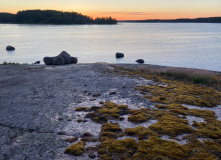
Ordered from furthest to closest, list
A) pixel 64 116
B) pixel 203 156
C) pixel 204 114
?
pixel 204 114 < pixel 64 116 < pixel 203 156

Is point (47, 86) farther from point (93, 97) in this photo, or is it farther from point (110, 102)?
point (110, 102)

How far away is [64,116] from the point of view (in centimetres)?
1147

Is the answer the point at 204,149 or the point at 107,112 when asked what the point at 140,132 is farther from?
the point at 107,112

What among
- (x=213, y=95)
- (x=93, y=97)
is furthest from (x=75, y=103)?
(x=213, y=95)

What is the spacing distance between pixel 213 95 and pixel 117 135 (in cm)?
988

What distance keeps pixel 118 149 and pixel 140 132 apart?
1714 mm

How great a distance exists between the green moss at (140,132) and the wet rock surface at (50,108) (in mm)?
1404

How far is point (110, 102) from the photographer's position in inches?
535

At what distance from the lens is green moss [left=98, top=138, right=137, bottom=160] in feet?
25.2

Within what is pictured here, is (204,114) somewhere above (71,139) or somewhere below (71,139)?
below

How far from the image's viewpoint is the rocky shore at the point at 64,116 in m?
8.27

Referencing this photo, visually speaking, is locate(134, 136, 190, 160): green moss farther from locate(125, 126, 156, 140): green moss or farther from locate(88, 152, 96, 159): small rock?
locate(88, 152, 96, 159): small rock

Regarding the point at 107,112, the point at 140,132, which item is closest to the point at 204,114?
the point at 140,132

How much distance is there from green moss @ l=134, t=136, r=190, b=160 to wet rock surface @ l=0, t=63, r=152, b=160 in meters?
1.77
